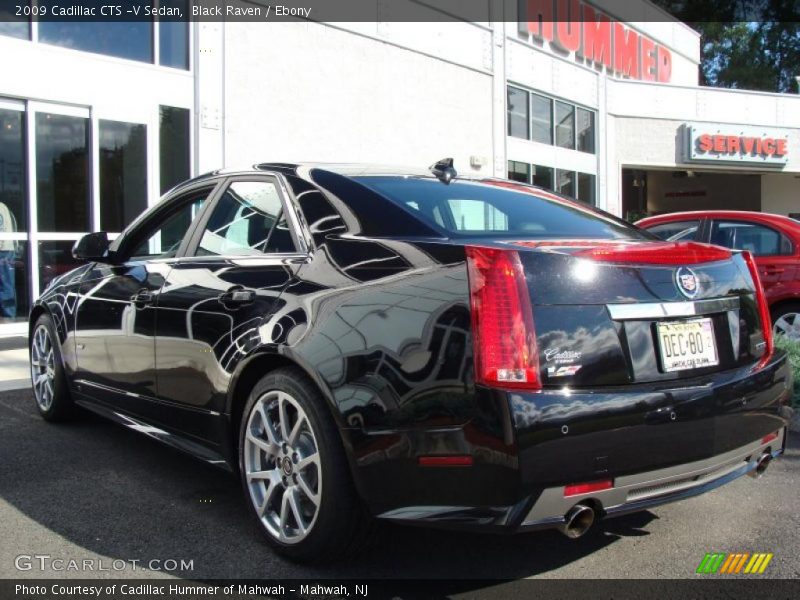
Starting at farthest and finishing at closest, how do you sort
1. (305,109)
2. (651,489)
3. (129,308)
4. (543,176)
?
(543,176) < (305,109) < (129,308) < (651,489)

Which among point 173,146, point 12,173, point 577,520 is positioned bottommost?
point 577,520

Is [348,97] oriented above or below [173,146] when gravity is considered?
above

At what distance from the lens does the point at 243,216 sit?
363 cm

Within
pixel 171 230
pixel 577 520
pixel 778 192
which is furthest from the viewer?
pixel 778 192

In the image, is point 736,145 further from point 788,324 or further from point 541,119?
point 788,324

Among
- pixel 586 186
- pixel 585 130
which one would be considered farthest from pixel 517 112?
pixel 586 186

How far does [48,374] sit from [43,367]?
0.11m

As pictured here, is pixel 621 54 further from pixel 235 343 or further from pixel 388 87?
pixel 235 343

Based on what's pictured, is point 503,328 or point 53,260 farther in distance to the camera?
point 53,260

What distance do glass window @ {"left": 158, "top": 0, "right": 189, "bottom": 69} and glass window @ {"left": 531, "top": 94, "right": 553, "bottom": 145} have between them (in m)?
10.7

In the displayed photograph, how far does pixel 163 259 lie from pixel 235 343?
1.07 metres

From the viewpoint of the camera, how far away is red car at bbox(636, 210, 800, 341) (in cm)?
758

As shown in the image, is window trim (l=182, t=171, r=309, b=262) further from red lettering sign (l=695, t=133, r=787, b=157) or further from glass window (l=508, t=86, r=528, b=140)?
red lettering sign (l=695, t=133, r=787, b=157)

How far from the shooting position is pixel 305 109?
42.7ft
